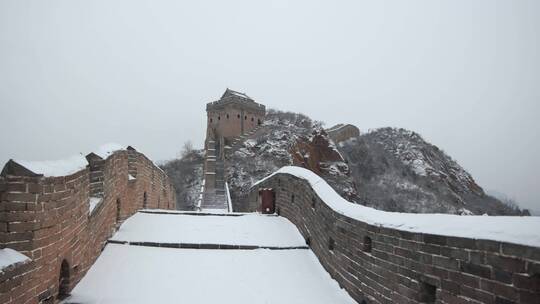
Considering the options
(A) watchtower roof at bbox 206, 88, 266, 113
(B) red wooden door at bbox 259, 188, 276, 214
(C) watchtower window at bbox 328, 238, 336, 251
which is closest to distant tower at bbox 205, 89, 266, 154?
(A) watchtower roof at bbox 206, 88, 266, 113

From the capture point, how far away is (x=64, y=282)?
3967mm

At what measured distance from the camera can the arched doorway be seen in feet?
12.8

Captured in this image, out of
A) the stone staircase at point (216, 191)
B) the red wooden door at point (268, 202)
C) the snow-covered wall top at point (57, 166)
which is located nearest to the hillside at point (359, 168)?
the stone staircase at point (216, 191)

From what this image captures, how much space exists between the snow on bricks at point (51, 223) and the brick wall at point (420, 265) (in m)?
3.56

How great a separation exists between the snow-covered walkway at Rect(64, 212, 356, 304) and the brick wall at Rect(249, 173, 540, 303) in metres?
0.49

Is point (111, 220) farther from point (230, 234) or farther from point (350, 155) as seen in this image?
point (350, 155)

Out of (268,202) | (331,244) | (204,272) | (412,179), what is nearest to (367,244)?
(331,244)

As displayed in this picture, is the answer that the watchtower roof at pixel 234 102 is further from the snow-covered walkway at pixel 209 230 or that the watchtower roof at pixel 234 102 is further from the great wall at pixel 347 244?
the great wall at pixel 347 244

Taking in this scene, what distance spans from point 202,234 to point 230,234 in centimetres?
59

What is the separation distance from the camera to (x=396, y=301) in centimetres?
354

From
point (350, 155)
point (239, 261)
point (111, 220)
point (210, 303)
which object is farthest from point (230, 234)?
point (350, 155)

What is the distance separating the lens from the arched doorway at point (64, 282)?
389 centimetres

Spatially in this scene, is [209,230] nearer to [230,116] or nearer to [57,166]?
[57,166]

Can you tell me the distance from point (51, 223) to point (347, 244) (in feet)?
12.1
